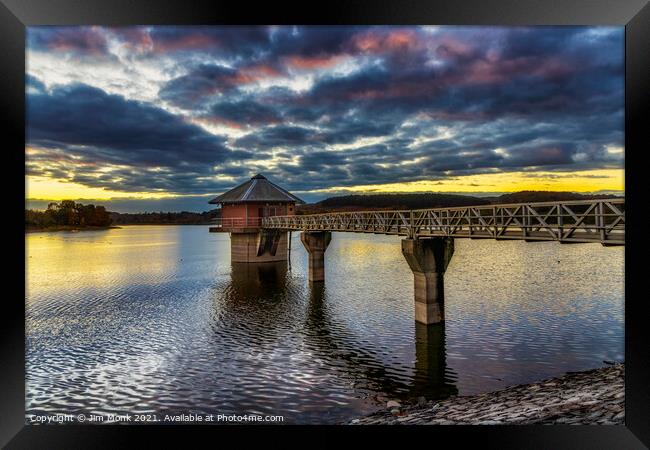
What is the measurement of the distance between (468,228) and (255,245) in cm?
3383

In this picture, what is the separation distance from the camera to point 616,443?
9875 millimetres

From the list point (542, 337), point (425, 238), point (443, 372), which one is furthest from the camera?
point (425, 238)

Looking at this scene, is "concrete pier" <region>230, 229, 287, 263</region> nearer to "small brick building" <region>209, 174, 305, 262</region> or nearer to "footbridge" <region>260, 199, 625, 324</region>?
"small brick building" <region>209, 174, 305, 262</region>

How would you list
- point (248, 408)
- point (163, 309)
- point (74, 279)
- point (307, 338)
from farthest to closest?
point (74, 279) → point (163, 309) → point (307, 338) → point (248, 408)

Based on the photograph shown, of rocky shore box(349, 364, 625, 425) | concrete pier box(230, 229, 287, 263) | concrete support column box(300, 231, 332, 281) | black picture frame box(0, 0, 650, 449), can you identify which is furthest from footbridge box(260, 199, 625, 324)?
concrete pier box(230, 229, 287, 263)

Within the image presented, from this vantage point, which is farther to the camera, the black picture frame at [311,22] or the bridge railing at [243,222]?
the bridge railing at [243,222]

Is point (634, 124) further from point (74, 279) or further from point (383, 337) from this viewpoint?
point (74, 279)

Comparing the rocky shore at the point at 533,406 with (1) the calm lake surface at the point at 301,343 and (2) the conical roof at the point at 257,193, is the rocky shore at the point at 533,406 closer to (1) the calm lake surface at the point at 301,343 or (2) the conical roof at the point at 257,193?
(1) the calm lake surface at the point at 301,343

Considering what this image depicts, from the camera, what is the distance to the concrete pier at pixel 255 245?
5078 centimetres

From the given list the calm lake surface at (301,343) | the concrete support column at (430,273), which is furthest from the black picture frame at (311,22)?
the concrete support column at (430,273)

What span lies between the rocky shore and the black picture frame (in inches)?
17.9

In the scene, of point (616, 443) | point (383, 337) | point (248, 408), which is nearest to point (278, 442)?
point (248, 408)

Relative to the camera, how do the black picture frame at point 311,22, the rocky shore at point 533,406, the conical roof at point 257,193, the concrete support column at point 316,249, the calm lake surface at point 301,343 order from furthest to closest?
the conical roof at point 257,193 < the concrete support column at point 316,249 < the calm lake surface at point 301,343 < the black picture frame at point 311,22 < the rocky shore at point 533,406

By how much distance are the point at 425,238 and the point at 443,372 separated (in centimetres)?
845
